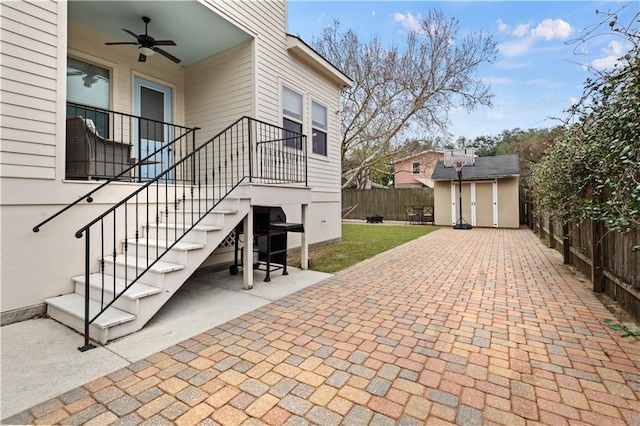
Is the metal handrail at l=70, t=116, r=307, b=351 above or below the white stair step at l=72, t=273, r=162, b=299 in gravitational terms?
above

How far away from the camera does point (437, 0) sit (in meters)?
12.4

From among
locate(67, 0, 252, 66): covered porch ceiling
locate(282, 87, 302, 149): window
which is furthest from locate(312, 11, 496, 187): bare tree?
locate(67, 0, 252, 66): covered porch ceiling

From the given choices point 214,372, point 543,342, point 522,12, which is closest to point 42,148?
point 214,372

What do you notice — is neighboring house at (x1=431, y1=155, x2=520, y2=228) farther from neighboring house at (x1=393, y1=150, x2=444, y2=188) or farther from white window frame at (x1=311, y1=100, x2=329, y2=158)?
white window frame at (x1=311, y1=100, x2=329, y2=158)

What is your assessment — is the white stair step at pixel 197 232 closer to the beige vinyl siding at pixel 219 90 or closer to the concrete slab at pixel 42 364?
the concrete slab at pixel 42 364

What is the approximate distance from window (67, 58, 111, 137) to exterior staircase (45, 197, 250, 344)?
2.65 m

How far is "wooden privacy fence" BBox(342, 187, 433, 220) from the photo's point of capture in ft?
57.3

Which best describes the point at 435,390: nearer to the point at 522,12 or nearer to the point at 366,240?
the point at 366,240

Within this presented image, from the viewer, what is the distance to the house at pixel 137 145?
3.19 m

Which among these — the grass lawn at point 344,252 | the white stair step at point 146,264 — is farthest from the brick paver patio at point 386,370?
the grass lawn at point 344,252

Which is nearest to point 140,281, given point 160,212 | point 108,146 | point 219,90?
point 160,212

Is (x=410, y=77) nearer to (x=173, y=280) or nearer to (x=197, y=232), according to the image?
(x=197, y=232)

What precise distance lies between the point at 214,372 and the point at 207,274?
3.19 meters

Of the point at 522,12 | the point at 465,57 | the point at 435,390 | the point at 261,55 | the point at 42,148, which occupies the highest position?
the point at 465,57
